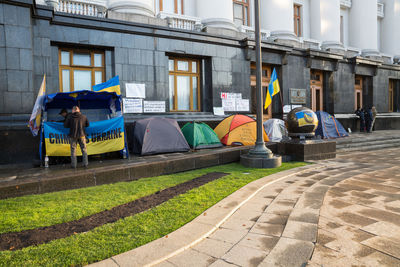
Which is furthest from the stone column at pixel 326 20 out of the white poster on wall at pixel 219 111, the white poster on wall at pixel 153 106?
the white poster on wall at pixel 153 106

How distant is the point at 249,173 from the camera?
723 centimetres

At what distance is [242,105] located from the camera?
14250 millimetres

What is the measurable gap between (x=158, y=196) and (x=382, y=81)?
2462 centimetres

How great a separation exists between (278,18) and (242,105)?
7049mm

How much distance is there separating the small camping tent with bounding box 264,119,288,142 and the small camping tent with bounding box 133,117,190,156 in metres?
4.71

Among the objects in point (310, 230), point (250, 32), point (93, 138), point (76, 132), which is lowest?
point (310, 230)

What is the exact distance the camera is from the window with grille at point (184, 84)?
Answer: 13.0 metres

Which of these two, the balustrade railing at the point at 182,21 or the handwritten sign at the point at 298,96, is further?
the handwritten sign at the point at 298,96

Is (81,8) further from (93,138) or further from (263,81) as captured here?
(263,81)

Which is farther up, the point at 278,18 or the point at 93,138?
the point at 278,18

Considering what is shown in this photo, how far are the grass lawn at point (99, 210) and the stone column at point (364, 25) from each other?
70.9ft

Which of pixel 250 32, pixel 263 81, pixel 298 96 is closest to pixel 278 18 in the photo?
pixel 250 32

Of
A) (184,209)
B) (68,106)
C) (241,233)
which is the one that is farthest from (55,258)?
(68,106)

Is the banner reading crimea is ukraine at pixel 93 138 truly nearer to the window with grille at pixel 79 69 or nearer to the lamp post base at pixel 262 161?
the window with grille at pixel 79 69
